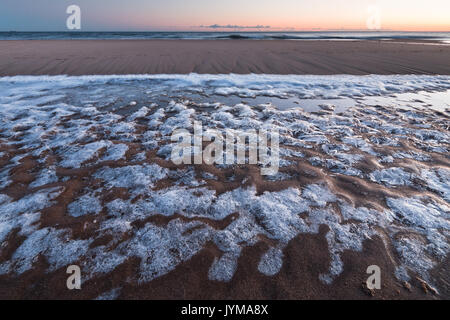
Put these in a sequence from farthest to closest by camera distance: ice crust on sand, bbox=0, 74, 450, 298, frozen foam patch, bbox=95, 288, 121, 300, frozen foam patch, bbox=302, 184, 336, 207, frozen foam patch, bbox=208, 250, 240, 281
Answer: frozen foam patch, bbox=302, 184, 336, 207, ice crust on sand, bbox=0, 74, 450, 298, frozen foam patch, bbox=208, 250, 240, 281, frozen foam patch, bbox=95, 288, 121, 300

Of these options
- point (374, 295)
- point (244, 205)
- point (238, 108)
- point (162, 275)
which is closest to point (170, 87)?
point (238, 108)

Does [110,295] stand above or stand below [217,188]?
below

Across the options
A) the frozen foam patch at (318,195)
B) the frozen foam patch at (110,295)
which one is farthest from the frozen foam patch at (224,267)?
the frozen foam patch at (318,195)

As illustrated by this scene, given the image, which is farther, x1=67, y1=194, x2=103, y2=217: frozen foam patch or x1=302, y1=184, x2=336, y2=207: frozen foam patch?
x1=302, y1=184, x2=336, y2=207: frozen foam patch

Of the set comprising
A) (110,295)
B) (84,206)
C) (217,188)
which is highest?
(217,188)

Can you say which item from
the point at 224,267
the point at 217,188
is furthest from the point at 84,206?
the point at 224,267

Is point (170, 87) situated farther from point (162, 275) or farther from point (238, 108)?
point (162, 275)

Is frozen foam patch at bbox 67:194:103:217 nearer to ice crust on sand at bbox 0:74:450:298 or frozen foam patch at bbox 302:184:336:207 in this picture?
ice crust on sand at bbox 0:74:450:298

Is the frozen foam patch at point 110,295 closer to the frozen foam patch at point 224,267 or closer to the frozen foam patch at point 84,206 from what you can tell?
the frozen foam patch at point 224,267

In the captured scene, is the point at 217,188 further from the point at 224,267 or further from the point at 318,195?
the point at 318,195

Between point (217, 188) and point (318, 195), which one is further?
point (217, 188)

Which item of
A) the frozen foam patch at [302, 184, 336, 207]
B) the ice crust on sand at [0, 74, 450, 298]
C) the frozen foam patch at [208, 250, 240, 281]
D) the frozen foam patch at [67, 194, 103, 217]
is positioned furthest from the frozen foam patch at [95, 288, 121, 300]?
the frozen foam patch at [302, 184, 336, 207]

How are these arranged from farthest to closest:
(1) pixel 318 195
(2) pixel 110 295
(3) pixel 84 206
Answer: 1. (1) pixel 318 195
2. (3) pixel 84 206
3. (2) pixel 110 295
